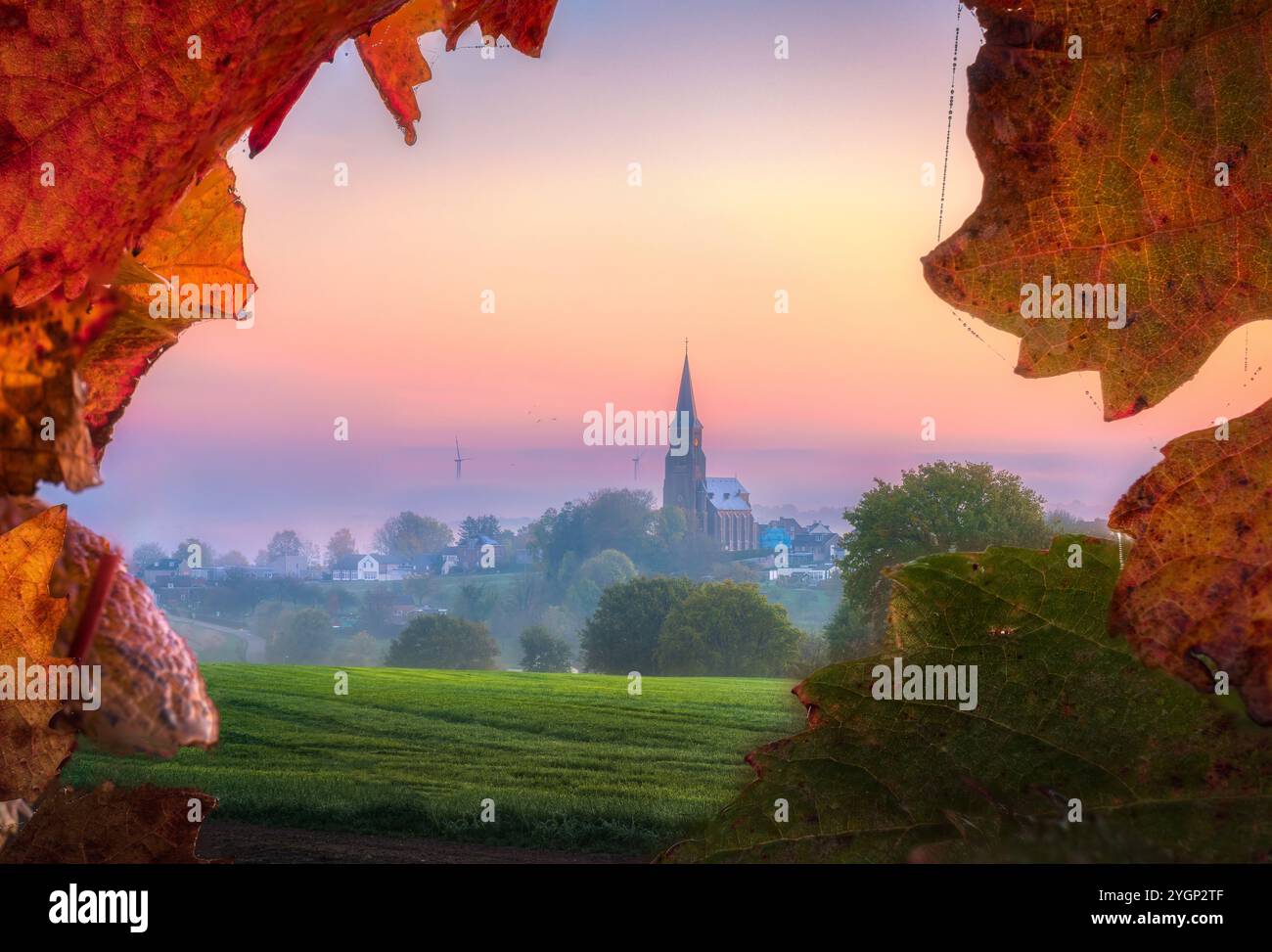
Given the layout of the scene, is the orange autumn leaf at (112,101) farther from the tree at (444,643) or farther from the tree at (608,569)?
the tree at (444,643)

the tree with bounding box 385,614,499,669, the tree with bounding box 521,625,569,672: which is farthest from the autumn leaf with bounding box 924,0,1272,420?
the tree with bounding box 521,625,569,672

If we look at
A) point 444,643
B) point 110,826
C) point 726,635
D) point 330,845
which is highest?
point 110,826

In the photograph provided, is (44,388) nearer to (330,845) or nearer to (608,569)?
(330,845)

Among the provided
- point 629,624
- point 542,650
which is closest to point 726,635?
point 629,624

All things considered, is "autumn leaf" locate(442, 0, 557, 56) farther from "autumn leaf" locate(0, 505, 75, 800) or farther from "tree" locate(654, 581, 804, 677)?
"tree" locate(654, 581, 804, 677)

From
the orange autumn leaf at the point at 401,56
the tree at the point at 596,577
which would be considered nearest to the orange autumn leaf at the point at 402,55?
the orange autumn leaf at the point at 401,56
